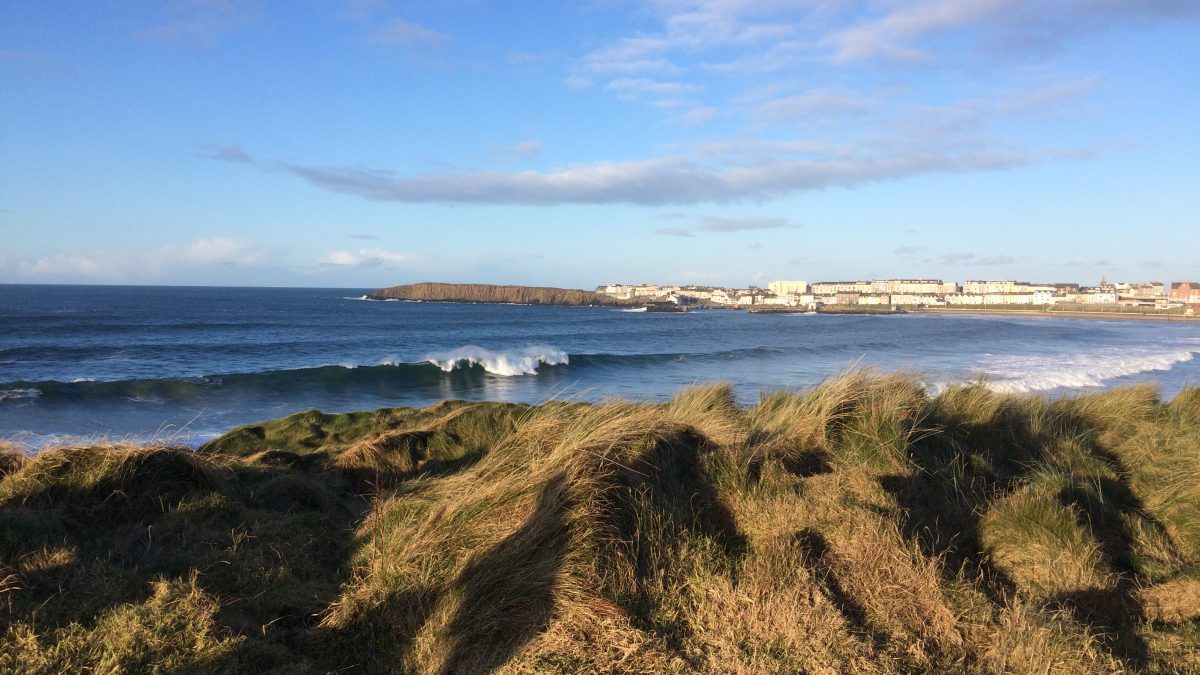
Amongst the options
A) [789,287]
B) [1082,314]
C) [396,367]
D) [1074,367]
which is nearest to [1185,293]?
[1082,314]

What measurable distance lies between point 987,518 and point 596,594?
315cm

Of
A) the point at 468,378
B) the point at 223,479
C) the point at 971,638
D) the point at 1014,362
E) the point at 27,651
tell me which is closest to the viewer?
the point at 27,651

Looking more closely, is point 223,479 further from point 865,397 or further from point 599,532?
point 865,397

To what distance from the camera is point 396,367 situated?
1143 inches

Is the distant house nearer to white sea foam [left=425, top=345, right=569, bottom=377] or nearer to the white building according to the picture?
the white building

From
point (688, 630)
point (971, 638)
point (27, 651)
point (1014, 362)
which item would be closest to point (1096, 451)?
point (971, 638)

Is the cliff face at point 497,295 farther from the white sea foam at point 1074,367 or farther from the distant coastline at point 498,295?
the white sea foam at point 1074,367

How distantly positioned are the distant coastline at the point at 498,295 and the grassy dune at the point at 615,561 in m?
133

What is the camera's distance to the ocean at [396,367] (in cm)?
1953

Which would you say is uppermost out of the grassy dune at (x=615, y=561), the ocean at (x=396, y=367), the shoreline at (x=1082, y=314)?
the grassy dune at (x=615, y=561)

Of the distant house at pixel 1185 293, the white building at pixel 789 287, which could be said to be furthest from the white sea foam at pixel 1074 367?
the white building at pixel 789 287

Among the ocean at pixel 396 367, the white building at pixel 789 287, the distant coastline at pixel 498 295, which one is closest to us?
the ocean at pixel 396 367

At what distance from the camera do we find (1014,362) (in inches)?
1259

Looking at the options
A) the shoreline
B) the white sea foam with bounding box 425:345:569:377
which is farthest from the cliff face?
the white sea foam with bounding box 425:345:569:377
